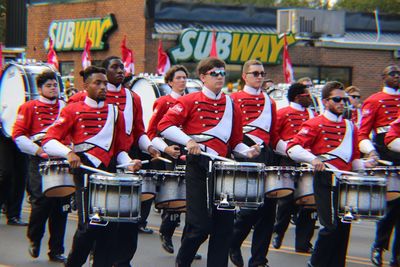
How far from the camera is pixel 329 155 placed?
9719 mm

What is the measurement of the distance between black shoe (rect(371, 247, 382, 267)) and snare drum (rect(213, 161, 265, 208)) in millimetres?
2894

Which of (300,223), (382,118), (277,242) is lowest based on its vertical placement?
(277,242)

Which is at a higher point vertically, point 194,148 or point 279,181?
point 194,148

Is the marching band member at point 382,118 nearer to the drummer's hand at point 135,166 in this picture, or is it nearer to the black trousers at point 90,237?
the drummer's hand at point 135,166

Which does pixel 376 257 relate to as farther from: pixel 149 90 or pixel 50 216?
pixel 149 90

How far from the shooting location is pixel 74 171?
28.7 ft

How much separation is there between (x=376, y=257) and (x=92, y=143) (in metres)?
4.03

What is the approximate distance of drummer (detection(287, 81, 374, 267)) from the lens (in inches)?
370

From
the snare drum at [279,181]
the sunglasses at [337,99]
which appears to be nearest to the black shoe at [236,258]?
the snare drum at [279,181]

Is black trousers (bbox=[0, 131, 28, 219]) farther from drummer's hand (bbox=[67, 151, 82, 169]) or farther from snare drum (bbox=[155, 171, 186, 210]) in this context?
drummer's hand (bbox=[67, 151, 82, 169])

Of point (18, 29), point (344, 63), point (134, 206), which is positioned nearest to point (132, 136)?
point (134, 206)

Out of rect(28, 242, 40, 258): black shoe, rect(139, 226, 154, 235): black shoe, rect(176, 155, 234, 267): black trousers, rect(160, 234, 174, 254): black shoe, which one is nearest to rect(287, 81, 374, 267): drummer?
rect(176, 155, 234, 267): black trousers

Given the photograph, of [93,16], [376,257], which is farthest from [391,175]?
[93,16]

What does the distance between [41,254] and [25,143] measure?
1.32 metres
